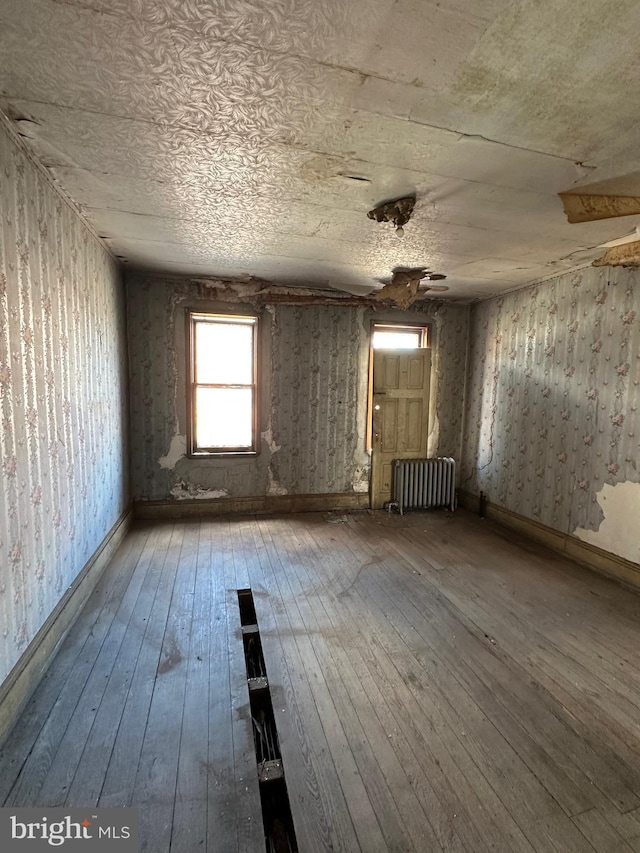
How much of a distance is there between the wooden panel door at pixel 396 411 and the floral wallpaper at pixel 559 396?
69 centimetres

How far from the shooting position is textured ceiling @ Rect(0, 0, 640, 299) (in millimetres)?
1135

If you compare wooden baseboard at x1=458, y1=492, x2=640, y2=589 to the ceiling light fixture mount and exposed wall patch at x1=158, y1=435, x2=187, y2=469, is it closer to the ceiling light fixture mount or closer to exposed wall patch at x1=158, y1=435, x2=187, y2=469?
the ceiling light fixture mount

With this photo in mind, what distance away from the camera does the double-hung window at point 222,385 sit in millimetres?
4258

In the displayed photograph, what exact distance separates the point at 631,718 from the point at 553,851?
2.82 ft

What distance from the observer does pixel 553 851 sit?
1.23 m

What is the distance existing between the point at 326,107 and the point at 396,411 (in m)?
3.51

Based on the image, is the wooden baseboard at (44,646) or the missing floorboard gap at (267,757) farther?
the wooden baseboard at (44,646)

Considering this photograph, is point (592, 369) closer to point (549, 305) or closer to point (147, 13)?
point (549, 305)

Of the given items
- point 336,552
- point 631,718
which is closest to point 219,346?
point 336,552

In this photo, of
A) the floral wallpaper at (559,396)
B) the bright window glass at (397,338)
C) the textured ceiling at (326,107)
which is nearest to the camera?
the textured ceiling at (326,107)

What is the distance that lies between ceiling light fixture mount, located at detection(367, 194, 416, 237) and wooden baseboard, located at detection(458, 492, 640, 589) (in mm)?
3064

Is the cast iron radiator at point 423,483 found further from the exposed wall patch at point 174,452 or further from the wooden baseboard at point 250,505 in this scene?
the exposed wall patch at point 174,452

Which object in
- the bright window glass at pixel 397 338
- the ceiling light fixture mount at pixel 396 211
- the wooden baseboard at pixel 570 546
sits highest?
the ceiling light fixture mount at pixel 396 211

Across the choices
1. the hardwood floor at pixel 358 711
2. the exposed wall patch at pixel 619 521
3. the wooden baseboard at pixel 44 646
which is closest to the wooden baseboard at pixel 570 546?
the exposed wall patch at pixel 619 521
